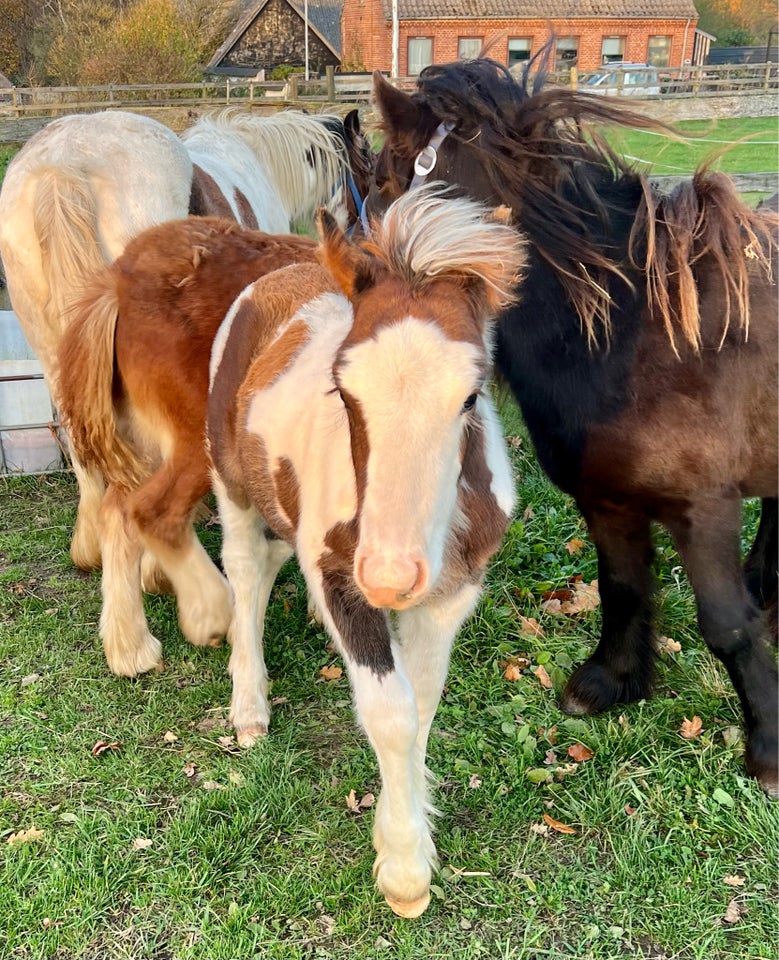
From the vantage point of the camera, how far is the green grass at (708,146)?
103 inches

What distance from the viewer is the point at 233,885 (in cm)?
218

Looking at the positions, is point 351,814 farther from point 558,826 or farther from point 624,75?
point 624,75

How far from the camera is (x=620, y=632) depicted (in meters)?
2.78

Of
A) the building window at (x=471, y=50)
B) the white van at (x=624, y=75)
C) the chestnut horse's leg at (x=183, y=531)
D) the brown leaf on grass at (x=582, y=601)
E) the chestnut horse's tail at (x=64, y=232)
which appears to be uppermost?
the white van at (x=624, y=75)

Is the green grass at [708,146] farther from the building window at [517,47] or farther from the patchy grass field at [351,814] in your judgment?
the patchy grass field at [351,814]

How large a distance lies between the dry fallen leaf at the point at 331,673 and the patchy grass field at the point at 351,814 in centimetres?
4

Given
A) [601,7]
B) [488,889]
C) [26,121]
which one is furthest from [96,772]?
[26,121]

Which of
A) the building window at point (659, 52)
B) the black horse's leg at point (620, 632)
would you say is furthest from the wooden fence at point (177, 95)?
the black horse's leg at point (620, 632)

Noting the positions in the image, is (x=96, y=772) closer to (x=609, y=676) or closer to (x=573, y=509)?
(x=609, y=676)

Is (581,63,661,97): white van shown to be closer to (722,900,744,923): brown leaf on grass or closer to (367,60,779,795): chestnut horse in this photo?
(367,60,779,795): chestnut horse

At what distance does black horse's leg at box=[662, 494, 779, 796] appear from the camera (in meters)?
2.29

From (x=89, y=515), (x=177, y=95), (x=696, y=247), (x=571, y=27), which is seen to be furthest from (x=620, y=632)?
(x=177, y=95)

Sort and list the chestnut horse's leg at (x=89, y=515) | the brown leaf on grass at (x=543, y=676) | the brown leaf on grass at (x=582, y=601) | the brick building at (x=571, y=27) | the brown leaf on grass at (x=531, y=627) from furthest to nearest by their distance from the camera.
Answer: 1. the brick building at (x=571, y=27)
2. the chestnut horse's leg at (x=89, y=515)
3. the brown leaf on grass at (x=582, y=601)
4. the brown leaf on grass at (x=531, y=627)
5. the brown leaf on grass at (x=543, y=676)

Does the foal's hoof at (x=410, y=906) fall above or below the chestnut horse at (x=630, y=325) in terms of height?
below
